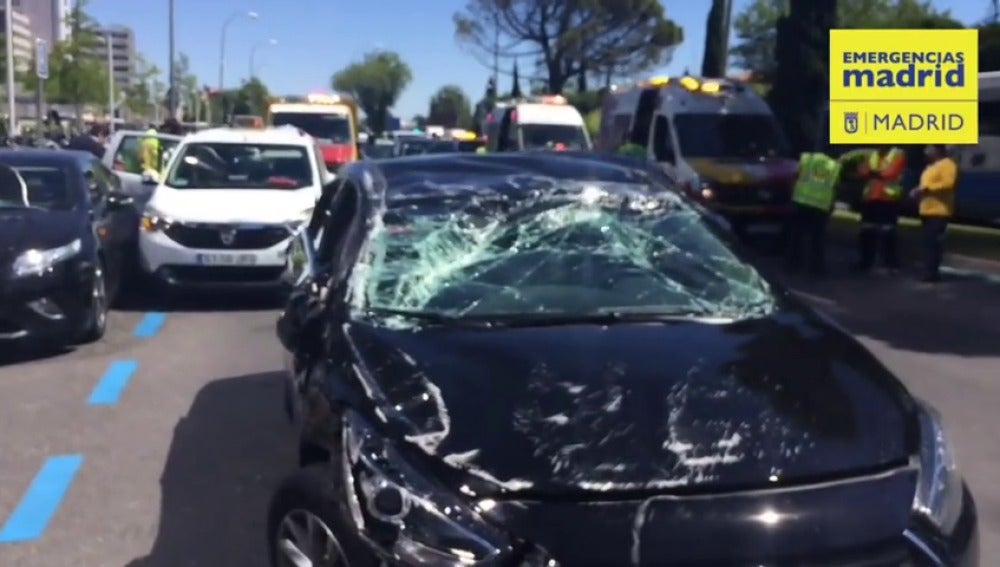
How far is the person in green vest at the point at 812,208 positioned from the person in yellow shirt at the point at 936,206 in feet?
3.64

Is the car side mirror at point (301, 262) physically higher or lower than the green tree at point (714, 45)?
lower

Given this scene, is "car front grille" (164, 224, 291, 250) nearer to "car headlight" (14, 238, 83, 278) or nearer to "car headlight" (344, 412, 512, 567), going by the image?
"car headlight" (14, 238, 83, 278)

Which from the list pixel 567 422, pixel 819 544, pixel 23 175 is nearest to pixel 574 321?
pixel 567 422

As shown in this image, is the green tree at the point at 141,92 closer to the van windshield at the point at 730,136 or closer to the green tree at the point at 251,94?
the green tree at the point at 251,94

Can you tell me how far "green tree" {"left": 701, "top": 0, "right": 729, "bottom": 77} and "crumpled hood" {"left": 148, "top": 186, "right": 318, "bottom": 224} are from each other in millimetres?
22471

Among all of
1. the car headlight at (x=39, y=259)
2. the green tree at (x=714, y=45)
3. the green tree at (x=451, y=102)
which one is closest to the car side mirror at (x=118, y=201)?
the car headlight at (x=39, y=259)

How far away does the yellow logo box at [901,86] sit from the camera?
19.6 m

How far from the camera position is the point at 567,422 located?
4004mm

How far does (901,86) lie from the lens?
766 inches

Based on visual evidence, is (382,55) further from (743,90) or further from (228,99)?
(743,90)

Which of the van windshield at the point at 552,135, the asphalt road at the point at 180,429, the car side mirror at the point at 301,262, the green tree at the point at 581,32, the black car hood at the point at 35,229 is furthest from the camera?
the green tree at the point at 581,32

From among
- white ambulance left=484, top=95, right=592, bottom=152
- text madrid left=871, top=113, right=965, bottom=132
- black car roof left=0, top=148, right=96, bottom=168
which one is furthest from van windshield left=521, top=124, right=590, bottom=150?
black car roof left=0, top=148, right=96, bottom=168

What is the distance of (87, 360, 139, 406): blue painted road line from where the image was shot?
8953mm

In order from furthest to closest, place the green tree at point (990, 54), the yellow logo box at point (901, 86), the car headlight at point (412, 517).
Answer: the green tree at point (990, 54) → the yellow logo box at point (901, 86) → the car headlight at point (412, 517)
